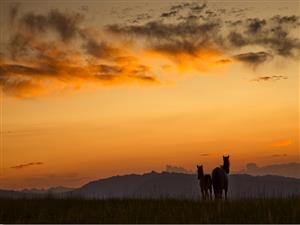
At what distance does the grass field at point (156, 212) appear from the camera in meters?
17.7

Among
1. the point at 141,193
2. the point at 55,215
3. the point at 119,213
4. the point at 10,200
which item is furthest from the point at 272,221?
the point at 10,200

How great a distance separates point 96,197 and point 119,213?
5.40m

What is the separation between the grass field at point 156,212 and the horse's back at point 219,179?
10.2 meters

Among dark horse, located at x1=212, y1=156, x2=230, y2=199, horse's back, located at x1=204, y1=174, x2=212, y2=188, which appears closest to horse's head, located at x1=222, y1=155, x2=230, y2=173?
dark horse, located at x1=212, y1=156, x2=230, y2=199

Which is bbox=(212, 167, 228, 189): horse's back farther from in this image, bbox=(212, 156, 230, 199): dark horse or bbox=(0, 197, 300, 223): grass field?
bbox=(0, 197, 300, 223): grass field

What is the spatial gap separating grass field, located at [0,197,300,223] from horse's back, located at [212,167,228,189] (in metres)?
10.2

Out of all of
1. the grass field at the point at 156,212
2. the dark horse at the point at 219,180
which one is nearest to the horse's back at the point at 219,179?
the dark horse at the point at 219,180

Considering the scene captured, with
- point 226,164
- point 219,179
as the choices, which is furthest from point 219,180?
point 226,164

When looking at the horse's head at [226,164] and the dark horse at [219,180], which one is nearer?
the dark horse at [219,180]

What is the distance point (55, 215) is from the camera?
62.0ft

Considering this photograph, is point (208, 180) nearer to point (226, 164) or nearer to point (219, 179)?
point (219, 179)

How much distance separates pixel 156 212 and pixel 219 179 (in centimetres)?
1345

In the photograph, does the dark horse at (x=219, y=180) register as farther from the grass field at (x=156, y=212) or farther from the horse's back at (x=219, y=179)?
the grass field at (x=156, y=212)

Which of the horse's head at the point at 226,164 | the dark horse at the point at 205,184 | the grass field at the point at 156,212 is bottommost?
the grass field at the point at 156,212
